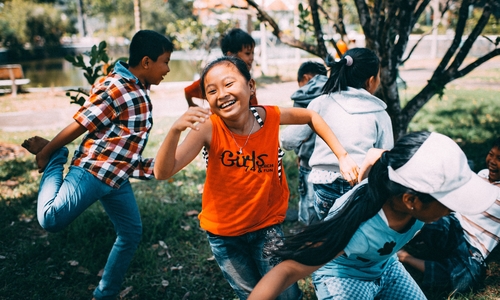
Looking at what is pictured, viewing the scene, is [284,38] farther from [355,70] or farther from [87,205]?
[87,205]

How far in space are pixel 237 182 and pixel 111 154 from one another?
0.99 m

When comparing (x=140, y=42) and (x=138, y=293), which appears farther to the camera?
(x=138, y=293)

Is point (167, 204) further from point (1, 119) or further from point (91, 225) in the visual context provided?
point (1, 119)

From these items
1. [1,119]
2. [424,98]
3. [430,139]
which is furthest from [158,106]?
[430,139]

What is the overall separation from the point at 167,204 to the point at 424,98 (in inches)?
120

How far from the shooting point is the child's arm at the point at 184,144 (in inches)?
74.6

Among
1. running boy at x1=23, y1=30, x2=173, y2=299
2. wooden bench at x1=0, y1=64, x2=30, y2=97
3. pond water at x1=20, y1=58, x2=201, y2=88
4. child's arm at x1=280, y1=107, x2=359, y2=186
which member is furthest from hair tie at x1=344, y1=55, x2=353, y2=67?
pond water at x1=20, y1=58, x2=201, y2=88

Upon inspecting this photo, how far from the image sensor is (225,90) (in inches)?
84.5

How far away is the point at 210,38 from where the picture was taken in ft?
46.3

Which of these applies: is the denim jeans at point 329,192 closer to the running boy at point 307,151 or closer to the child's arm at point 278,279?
the running boy at point 307,151

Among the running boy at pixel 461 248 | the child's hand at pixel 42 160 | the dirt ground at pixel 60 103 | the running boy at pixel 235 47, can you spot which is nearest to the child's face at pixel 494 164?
the running boy at pixel 461 248

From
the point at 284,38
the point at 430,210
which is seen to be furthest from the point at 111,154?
the point at 284,38

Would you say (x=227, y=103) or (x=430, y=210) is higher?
(x=227, y=103)

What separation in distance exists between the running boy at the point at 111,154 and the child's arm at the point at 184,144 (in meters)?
0.82
